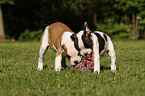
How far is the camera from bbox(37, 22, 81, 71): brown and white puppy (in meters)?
5.04

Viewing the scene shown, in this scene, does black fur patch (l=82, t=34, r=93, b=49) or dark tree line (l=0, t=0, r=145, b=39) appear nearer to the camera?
black fur patch (l=82, t=34, r=93, b=49)

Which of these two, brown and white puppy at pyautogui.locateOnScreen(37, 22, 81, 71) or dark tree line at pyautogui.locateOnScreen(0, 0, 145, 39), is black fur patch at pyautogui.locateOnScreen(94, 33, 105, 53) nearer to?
brown and white puppy at pyautogui.locateOnScreen(37, 22, 81, 71)

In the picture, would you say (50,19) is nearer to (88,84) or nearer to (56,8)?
(56,8)

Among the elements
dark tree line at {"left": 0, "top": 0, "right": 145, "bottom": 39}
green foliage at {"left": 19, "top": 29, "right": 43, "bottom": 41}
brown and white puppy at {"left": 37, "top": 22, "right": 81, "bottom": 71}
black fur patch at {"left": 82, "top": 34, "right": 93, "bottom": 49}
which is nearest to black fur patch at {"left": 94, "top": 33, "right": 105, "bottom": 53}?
black fur patch at {"left": 82, "top": 34, "right": 93, "bottom": 49}

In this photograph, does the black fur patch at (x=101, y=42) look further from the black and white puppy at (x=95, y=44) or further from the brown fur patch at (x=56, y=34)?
the brown fur patch at (x=56, y=34)

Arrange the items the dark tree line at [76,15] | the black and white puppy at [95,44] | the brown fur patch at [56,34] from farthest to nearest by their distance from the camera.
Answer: the dark tree line at [76,15], the brown fur patch at [56,34], the black and white puppy at [95,44]

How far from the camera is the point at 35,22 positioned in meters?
28.6

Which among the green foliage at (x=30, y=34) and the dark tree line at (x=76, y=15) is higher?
the dark tree line at (x=76, y=15)

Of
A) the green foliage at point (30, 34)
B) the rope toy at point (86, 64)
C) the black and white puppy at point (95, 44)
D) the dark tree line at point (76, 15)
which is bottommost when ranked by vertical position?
the rope toy at point (86, 64)

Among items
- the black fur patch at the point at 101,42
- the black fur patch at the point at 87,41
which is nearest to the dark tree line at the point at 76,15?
the black fur patch at the point at 101,42

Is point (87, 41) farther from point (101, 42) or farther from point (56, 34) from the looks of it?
point (56, 34)

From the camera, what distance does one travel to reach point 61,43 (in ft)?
18.9

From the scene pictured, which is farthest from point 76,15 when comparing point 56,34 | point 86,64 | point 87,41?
point 87,41

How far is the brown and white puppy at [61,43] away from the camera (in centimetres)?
504
